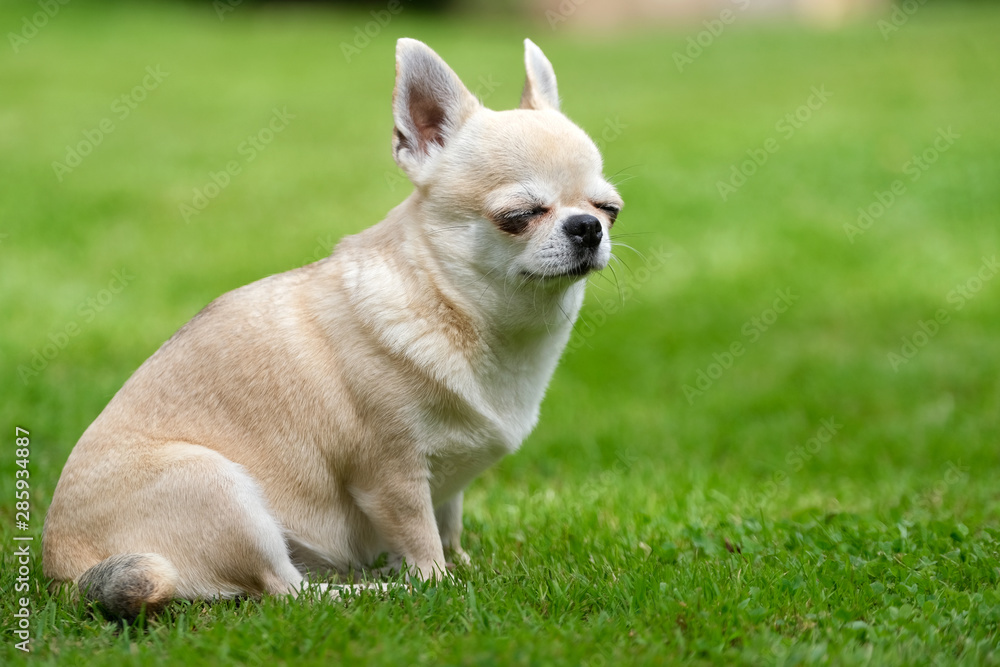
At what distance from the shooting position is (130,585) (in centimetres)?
360

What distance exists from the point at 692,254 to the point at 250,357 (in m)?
6.66

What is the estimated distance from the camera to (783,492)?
5.78 metres

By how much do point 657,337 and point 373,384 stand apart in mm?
4961

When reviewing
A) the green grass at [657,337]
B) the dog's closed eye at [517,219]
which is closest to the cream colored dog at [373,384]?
the dog's closed eye at [517,219]

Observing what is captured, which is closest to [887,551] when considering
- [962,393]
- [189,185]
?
[962,393]

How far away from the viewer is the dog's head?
12.5 ft

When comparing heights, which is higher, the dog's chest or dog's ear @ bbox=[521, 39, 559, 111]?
dog's ear @ bbox=[521, 39, 559, 111]

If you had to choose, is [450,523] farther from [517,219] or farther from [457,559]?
[517,219]

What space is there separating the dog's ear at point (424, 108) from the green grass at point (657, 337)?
0.89 m

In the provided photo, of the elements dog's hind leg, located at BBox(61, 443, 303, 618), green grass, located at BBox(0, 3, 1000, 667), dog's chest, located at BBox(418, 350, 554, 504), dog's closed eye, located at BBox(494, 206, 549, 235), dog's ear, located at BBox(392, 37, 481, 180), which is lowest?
green grass, located at BBox(0, 3, 1000, 667)

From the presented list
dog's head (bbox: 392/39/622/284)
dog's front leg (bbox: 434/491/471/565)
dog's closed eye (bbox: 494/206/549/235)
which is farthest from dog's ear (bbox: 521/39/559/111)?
dog's front leg (bbox: 434/491/471/565)

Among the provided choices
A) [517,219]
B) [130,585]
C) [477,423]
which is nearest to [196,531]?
[130,585]

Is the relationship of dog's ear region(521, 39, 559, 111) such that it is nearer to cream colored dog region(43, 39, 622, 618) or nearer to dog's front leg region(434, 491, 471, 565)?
cream colored dog region(43, 39, 622, 618)

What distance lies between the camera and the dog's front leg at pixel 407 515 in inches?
158
